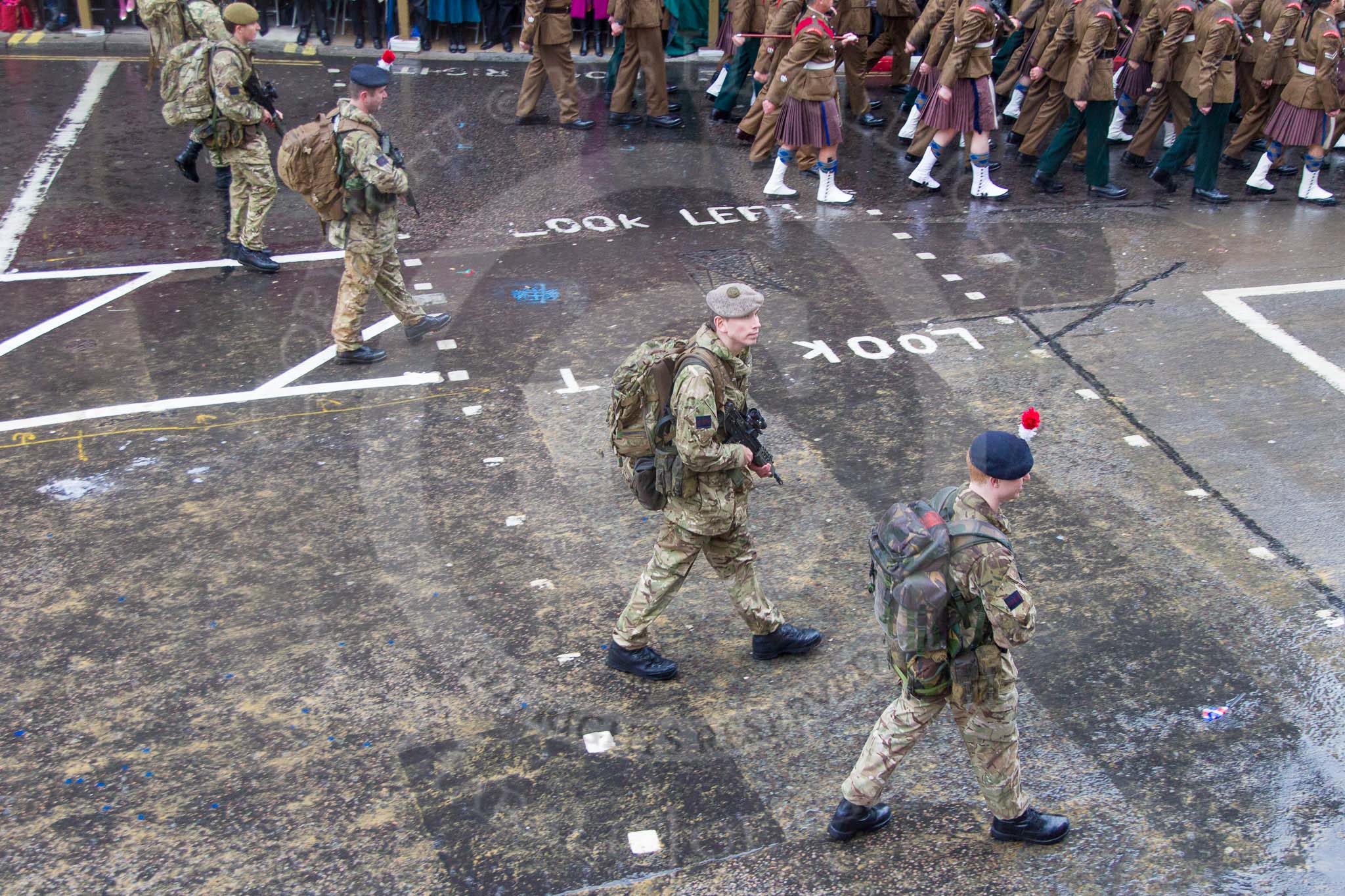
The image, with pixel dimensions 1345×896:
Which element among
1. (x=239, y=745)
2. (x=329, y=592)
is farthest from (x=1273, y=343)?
(x=239, y=745)

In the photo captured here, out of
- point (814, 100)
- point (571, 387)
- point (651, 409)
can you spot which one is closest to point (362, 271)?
point (571, 387)

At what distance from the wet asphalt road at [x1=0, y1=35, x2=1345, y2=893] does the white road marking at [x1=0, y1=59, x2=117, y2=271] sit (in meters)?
0.15

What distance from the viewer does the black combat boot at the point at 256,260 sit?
9.15 m

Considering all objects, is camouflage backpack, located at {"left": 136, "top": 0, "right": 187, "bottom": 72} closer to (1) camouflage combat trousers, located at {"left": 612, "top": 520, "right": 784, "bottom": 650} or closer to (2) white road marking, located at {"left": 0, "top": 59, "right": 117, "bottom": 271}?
(2) white road marking, located at {"left": 0, "top": 59, "right": 117, "bottom": 271}

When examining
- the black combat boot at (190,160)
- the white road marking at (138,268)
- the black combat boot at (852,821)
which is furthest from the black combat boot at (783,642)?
the black combat boot at (190,160)

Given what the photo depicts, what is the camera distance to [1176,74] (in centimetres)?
1143

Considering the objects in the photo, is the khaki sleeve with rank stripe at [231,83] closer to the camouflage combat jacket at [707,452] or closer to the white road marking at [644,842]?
the camouflage combat jacket at [707,452]

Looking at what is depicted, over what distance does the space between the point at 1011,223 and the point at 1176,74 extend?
8.57ft

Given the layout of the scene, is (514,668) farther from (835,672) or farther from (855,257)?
(855,257)

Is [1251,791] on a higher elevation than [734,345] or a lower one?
lower

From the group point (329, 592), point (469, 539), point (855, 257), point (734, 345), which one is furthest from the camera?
Answer: point (855, 257)

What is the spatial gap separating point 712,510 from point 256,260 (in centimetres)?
562

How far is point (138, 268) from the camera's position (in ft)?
30.1

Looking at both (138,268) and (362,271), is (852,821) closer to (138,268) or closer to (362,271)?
(362,271)
